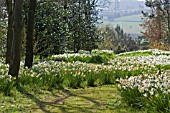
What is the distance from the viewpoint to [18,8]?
7996mm

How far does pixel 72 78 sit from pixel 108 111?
3176 millimetres

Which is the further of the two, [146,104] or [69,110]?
[69,110]

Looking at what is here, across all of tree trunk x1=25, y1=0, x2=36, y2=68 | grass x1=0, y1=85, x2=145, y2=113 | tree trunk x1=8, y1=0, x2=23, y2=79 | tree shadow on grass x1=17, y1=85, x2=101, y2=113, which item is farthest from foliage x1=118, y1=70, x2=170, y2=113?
tree trunk x1=25, y1=0, x2=36, y2=68

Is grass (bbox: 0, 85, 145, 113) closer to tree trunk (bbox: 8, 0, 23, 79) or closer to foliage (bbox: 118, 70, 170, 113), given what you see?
foliage (bbox: 118, 70, 170, 113)

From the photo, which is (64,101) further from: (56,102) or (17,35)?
(17,35)

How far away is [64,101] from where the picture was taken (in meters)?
7.11

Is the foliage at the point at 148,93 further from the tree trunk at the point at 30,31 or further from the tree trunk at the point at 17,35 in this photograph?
the tree trunk at the point at 30,31

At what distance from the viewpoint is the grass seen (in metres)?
6.11

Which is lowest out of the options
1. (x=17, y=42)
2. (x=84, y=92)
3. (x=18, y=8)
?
(x=84, y=92)

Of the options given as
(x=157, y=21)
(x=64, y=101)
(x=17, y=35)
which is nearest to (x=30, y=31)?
(x=17, y=35)

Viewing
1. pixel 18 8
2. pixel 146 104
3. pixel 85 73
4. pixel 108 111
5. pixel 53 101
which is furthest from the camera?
pixel 85 73

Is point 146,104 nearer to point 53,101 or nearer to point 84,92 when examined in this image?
point 53,101

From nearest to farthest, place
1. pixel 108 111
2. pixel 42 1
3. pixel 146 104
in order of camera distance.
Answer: pixel 146 104, pixel 108 111, pixel 42 1

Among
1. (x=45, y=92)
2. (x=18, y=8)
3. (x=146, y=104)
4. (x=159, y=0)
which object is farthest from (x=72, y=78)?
(x=159, y=0)
